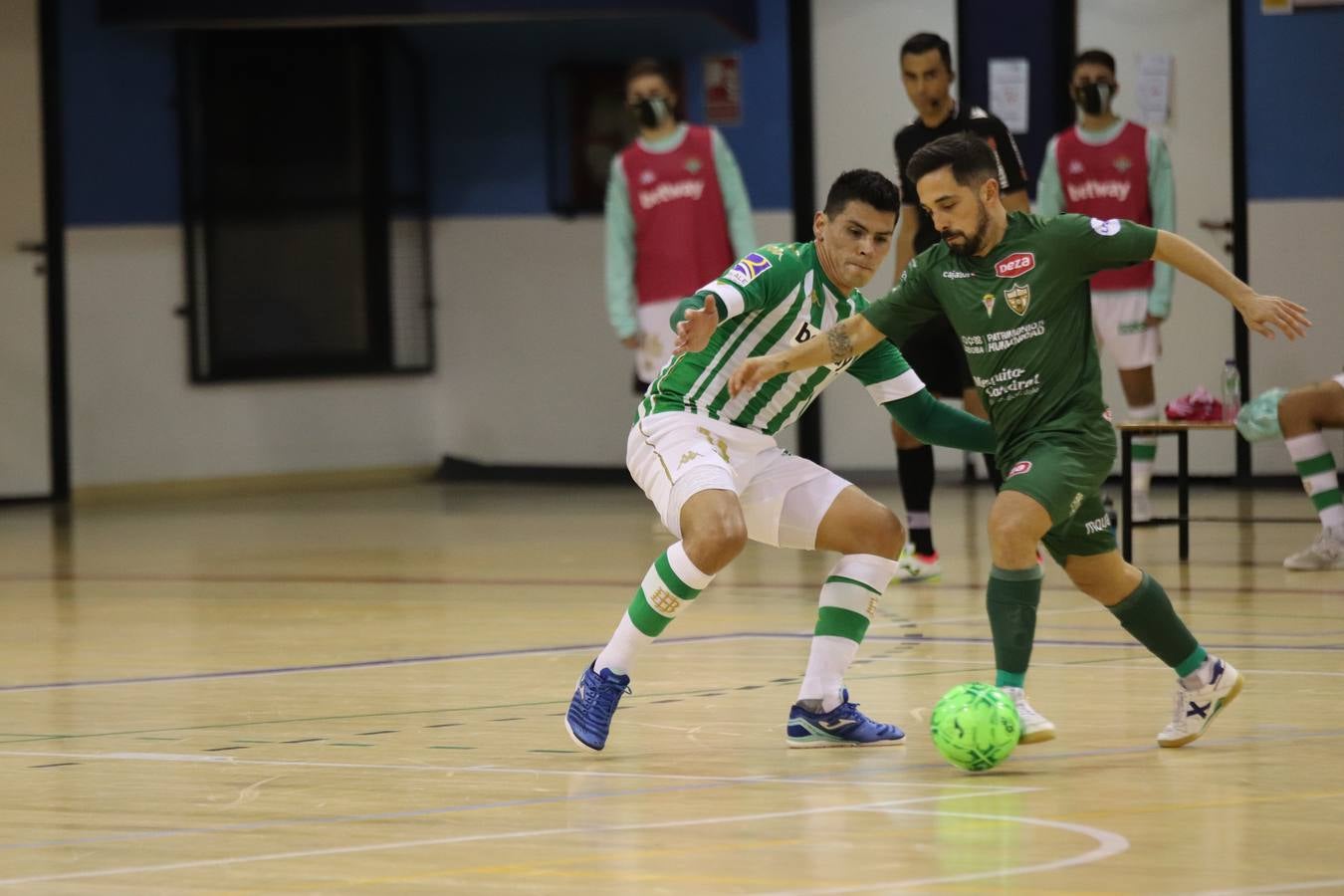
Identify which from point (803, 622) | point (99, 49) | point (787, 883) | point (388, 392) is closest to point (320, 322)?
point (388, 392)

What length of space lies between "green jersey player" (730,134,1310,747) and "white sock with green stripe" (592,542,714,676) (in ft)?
1.41

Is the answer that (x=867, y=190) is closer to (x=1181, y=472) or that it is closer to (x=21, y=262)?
(x=1181, y=472)

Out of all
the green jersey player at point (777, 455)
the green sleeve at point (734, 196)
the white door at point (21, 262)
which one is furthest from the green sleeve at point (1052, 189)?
the white door at point (21, 262)

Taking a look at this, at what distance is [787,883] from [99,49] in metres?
9.51

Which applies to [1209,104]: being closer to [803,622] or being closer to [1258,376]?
[1258,376]

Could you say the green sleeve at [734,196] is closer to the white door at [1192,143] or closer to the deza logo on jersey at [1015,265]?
the white door at [1192,143]

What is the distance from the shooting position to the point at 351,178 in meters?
12.5

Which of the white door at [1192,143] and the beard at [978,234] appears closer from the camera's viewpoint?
the beard at [978,234]

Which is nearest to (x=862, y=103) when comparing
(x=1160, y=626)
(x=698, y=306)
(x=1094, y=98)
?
(x=1094, y=98)

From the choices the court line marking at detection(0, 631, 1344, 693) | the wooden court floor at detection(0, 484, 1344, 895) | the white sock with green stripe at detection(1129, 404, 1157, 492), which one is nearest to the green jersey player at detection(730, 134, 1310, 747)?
the wooden court floor at detection(0, 484, 1344, 895)

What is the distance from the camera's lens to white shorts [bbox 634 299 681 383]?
989cm

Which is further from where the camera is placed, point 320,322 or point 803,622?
point 320,322

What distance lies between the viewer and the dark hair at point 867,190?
498cm

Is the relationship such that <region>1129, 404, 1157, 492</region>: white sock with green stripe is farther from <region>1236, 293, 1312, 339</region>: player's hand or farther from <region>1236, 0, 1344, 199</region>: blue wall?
<region>1236, 293, 1312, 339</region>: player's hand
